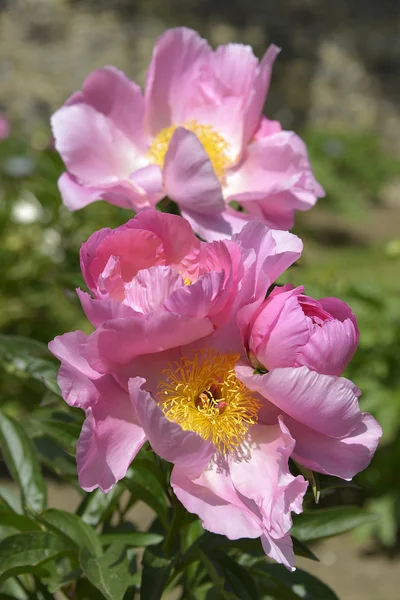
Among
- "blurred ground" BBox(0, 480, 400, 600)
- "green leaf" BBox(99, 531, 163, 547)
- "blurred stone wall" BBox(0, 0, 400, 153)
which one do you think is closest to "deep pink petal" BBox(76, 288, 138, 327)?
"green leaf" BBox(99, 531, 163, 547)

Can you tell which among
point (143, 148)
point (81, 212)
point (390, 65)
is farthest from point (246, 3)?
point (143, 148)

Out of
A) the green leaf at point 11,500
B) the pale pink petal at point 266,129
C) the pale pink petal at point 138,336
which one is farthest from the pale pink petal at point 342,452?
the green leaf at point 11,500

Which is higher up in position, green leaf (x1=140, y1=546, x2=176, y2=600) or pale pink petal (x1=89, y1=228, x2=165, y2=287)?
pale pink petal (x1=89, y1=228, x2=165, y2=287)

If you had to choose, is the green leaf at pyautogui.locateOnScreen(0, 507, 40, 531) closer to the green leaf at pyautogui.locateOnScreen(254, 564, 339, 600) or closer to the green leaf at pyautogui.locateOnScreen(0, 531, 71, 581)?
the green leaf at pyautogui.locateOnScreen(0, 531, 71, 581)

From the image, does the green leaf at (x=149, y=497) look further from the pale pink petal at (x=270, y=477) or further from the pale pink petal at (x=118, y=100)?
the pale pink petal at (x=118, y=100)

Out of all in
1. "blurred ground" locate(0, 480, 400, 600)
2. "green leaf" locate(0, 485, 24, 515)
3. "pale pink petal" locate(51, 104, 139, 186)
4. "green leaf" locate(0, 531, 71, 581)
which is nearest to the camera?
"green leaf" locate(0, 531, 71, 581)
